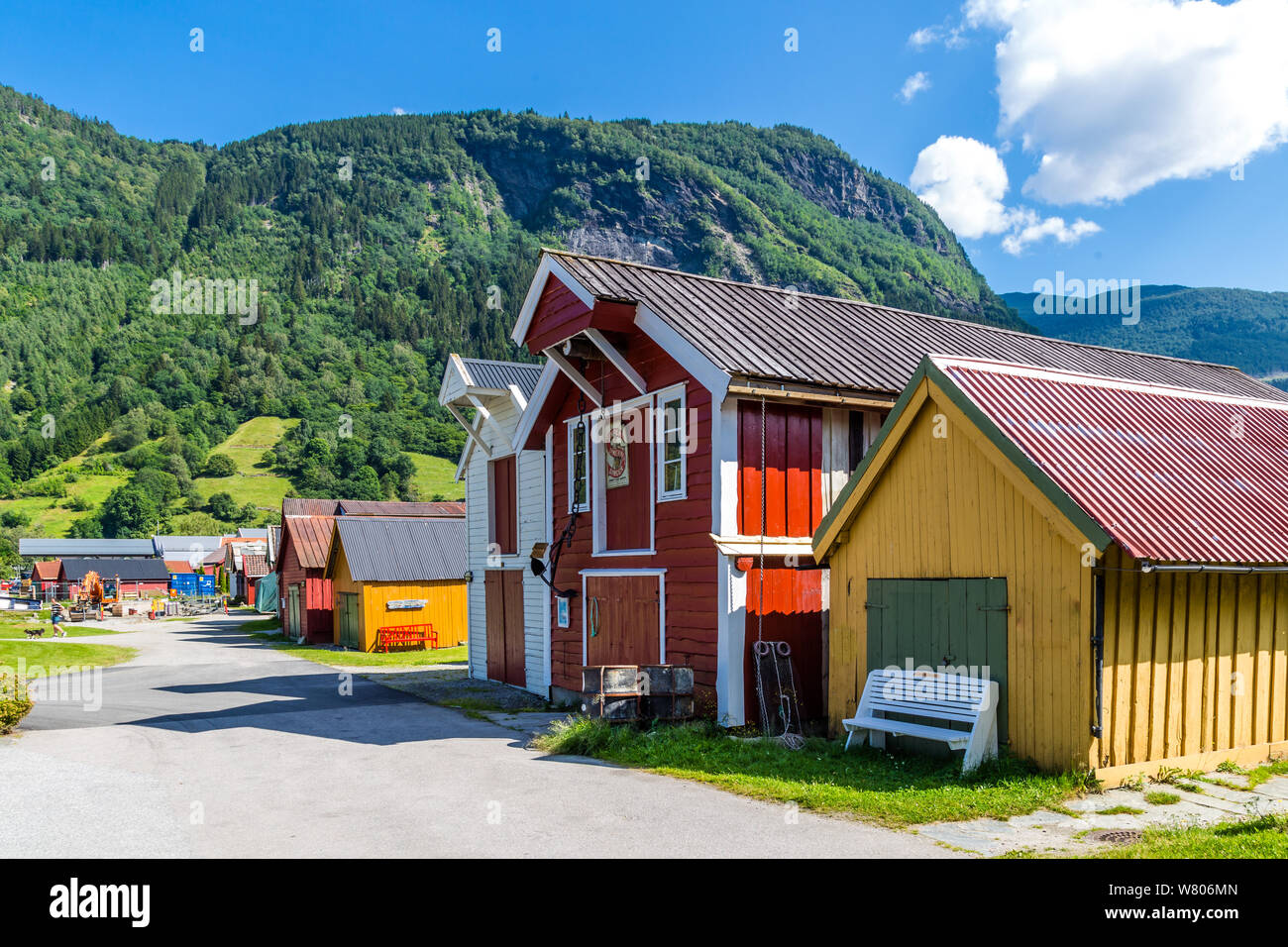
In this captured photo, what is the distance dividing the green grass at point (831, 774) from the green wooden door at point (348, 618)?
921 inches

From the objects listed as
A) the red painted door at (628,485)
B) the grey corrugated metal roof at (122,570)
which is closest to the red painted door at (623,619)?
the red painted door at (628,485)

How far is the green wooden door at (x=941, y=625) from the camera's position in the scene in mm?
10648

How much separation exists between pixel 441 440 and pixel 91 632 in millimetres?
99932

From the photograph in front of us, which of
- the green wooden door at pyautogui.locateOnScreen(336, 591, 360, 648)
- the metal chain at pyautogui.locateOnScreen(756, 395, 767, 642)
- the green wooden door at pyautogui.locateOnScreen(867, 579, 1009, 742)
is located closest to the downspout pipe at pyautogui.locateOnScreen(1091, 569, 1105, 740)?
the green wooden door at pyautogui.locateOnScreen(867, 579, 1009, 742)

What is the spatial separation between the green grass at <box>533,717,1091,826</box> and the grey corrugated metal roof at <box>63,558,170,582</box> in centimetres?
9617

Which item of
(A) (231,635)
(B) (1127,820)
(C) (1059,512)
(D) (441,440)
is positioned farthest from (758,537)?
(D) (441,440)

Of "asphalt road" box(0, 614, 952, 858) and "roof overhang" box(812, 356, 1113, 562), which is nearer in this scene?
"asphalt road" box(0, 614, 952, 858)

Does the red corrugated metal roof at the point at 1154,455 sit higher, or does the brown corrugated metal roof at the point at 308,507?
the red corrugated metal roof at the point at 1154,455

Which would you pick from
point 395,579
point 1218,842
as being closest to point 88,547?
point 395,579

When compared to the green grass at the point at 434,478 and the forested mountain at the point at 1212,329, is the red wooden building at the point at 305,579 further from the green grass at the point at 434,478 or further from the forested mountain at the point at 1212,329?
the forested mountain at the point at 1212,329

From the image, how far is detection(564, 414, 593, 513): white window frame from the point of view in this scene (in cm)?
1773

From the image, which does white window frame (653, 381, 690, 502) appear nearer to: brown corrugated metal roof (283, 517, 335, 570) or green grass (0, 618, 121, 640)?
brown corrugated metal roof (283, 517, 335, 570)

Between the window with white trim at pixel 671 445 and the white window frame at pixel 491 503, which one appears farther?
the white window frame at pixel 491 503

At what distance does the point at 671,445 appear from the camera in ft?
50.5
